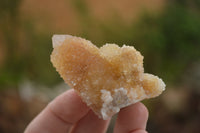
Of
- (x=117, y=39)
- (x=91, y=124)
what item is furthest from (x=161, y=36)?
(x=91, y=124)

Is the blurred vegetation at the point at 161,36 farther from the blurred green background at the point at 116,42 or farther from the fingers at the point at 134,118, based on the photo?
the fingers at the point at 134,118

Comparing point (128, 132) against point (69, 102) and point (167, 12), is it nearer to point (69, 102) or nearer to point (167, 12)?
point (69, 102)

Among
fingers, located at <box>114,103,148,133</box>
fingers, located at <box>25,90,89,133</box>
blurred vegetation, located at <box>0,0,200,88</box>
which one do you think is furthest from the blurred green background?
fingers, located at <box>114,103,148,133</box>

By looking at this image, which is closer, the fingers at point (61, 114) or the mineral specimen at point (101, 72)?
the mineral specimen at point (101, 72)

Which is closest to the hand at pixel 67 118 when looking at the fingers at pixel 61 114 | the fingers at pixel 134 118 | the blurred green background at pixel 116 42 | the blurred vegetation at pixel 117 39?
the fingers at pixel 61 114

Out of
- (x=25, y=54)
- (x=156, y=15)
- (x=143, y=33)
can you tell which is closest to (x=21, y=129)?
(x=25, y=54)

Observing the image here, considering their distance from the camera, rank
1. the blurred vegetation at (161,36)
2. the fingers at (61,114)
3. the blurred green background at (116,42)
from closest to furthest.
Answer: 1. the fingers at (61,114)
2. the blurred green background at (116,42)
3. the blurred vegetation at (161,36)
